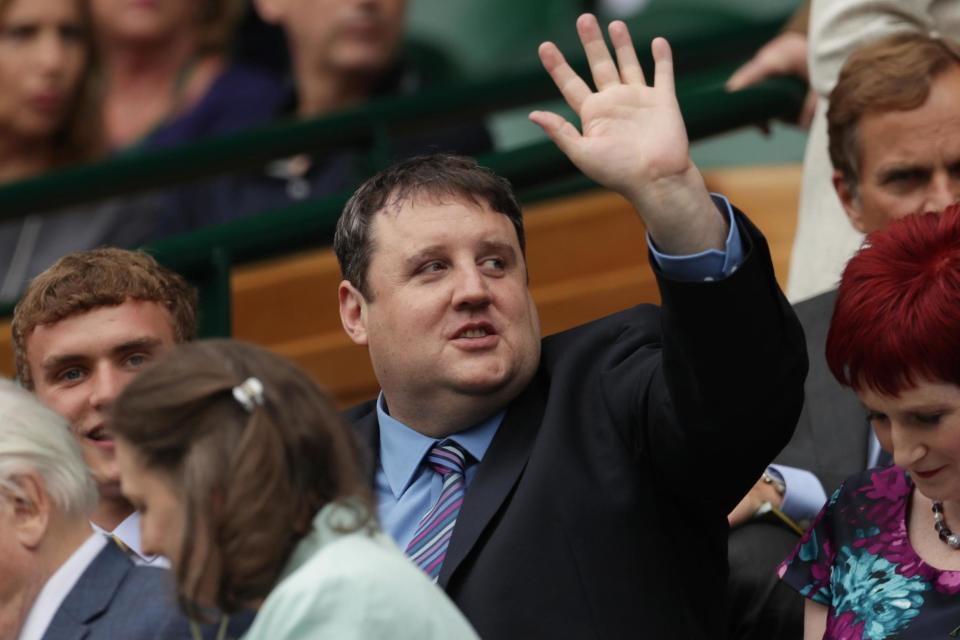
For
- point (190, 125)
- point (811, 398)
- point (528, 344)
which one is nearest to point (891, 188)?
point (811, 398)

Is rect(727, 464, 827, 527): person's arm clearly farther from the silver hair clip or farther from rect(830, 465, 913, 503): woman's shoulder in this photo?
the silver hair clip

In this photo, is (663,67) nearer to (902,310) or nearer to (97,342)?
(902,310)

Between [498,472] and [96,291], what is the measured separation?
0.90 meters

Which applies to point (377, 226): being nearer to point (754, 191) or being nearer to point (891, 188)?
point (891, 188)

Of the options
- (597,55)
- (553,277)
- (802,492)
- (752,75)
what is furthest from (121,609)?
(553,277)

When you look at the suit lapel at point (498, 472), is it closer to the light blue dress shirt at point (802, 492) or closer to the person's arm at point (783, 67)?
the light blue dress shirt at point (802, 492)

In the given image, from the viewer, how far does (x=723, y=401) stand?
9.48 feet

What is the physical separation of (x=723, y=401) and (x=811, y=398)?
918 millimetres

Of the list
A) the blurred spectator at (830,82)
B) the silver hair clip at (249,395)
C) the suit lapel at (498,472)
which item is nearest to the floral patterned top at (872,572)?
the suit lapel at (498,472)

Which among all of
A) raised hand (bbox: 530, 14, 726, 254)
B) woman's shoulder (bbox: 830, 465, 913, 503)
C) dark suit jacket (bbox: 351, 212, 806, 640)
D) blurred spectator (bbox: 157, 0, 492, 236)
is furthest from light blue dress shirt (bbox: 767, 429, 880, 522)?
blurred spectator (bbox: 157, 0, 492, 236)

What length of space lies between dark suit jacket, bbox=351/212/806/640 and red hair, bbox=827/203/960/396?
122mm

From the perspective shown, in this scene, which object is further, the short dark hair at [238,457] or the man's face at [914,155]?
the man's face at [914,155]

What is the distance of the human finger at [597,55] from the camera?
10.1 ft

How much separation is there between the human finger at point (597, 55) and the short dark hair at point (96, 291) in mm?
1015
